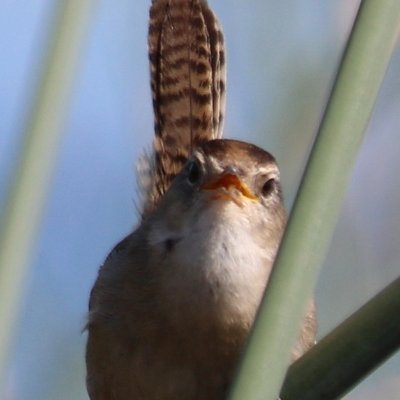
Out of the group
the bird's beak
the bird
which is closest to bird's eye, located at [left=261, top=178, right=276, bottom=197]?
the bird

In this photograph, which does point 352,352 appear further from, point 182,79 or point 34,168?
point 182,79

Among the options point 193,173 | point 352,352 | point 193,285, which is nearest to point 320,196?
point 352,352

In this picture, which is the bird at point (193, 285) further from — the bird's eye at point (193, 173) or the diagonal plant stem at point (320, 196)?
the diagonal plant stem at point (320, 196)

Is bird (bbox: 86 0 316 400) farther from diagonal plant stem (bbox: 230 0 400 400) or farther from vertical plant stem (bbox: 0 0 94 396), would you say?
diagonal plant stem (bbox: 230 0 400 400)

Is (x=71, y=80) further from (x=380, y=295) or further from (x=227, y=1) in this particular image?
(x=227, y=1)

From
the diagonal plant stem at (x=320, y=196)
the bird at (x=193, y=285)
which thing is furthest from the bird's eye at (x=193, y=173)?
the diagonal plant stem at (x=320, y=196)

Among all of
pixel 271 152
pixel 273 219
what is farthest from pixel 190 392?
pixel 271 152
